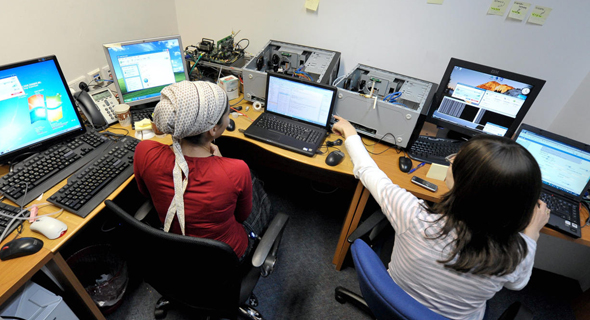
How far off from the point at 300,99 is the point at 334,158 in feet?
1.35

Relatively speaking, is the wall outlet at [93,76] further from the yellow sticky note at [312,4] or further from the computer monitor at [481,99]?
→ the computer monitor at [481,99]

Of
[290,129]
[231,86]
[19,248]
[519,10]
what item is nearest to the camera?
[19,248]

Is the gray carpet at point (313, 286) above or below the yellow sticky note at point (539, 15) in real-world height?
below

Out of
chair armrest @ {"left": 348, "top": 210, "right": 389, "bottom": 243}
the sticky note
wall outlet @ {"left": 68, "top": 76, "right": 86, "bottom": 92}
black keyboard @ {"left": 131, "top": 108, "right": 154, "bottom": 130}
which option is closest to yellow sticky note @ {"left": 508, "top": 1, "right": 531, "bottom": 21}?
the sticky note

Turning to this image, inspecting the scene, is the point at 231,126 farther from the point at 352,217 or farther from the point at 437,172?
the point at 437,172

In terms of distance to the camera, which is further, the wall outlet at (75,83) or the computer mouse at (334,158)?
the wall outlet at (75,83)

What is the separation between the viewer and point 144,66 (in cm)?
158

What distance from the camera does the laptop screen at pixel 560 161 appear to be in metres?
1.22

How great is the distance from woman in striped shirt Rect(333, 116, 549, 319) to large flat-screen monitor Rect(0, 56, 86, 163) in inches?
58.7

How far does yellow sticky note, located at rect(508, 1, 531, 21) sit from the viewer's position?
150 cm

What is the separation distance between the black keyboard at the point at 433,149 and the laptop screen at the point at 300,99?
52 centimetres

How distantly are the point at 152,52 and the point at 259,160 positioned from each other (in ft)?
3.31

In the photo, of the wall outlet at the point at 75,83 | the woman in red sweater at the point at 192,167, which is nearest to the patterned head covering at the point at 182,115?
the woman in red sweater at the point at 192,167

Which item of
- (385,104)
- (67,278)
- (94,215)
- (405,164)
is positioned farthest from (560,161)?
(67,278)
